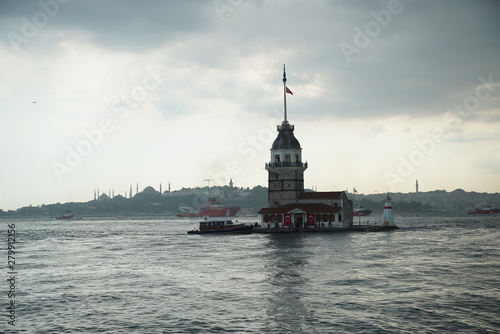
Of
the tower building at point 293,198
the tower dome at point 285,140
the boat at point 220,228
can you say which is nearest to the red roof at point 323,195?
the tower building at point 293,198

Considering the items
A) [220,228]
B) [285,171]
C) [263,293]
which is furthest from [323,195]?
[263,293]

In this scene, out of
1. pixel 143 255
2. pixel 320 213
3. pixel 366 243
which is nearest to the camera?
pixel 143 255

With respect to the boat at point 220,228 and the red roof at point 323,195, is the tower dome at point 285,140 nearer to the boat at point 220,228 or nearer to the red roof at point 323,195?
the red roof at point 323,195

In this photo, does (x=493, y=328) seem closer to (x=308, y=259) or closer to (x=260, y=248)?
(x=308, y=259)

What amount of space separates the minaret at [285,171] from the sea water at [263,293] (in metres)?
36.2

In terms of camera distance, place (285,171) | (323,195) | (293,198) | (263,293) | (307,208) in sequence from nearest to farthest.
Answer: (263,293), (307,208), (323,195), (293,198), (285,171)

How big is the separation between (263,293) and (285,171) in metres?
61.9

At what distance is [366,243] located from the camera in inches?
2761

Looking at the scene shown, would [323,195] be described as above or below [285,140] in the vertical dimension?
below

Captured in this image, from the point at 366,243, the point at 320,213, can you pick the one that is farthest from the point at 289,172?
the point at 366,243

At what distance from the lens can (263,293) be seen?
3534 cm

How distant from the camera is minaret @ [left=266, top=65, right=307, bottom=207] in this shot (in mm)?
96188

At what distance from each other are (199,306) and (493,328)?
53.1 ft

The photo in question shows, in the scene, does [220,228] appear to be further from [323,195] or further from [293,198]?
[323,195]
